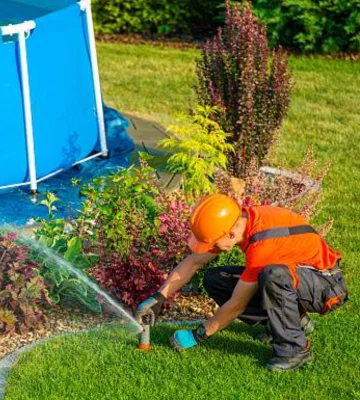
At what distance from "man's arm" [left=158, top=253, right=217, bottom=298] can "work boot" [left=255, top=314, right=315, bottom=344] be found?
526 millimetres

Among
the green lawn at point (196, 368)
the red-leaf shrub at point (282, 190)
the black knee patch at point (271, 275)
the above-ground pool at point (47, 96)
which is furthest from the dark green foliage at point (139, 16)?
the black knee patch at point (271, 275)

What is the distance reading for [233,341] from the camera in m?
6.37

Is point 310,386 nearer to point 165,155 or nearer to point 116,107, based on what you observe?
point 165,155

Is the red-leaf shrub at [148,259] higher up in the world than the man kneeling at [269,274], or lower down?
lower down

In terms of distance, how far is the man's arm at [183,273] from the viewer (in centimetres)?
618

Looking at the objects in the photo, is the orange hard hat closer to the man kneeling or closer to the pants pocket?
the man kneeling

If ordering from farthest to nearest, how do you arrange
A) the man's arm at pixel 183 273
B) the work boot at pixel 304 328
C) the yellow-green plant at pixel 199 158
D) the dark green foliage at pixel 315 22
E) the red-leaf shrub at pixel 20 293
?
the dark green foliage at pixel 315 22 → the yellow-green plant at pixel 199 158 → the red-leaf shrub at pixel 20 293 → the work boot at pixel 304 328 → the man's arm at pixel 183 273

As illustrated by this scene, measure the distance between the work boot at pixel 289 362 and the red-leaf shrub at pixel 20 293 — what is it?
135 cm

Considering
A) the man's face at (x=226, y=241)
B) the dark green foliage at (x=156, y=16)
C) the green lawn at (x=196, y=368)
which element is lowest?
the dark green foliage at (x=156, y=16)

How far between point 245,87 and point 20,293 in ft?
10.1

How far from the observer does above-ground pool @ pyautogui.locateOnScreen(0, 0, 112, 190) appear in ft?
28.3

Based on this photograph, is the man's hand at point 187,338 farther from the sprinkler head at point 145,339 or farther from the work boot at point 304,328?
the work boot at point 304,328

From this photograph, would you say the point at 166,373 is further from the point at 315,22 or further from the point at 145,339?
the point at 315,22

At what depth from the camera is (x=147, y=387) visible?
575 centimetres
